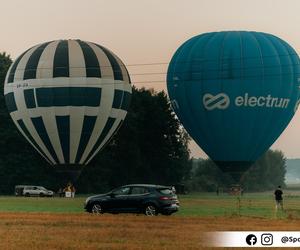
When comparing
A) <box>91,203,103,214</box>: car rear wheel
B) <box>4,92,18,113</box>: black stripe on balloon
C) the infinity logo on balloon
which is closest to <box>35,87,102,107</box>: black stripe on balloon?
<box>4,92,18,113</box>: black stripe on balloon

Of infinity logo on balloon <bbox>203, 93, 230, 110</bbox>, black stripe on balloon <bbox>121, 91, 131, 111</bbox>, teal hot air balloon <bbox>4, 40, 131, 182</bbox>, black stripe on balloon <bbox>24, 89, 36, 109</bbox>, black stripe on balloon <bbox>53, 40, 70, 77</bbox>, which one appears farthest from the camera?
black stripe on balloon <bbox>121, 91, 131, 111</bbox>

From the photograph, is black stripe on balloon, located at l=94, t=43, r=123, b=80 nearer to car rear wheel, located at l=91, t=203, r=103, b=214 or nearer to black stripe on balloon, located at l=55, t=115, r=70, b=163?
black stripe on balloon, located at l=55, t=115, r=70, b=163

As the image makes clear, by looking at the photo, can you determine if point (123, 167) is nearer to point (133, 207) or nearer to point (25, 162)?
point (25, 162)

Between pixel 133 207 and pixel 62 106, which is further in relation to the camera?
pixel 62 106

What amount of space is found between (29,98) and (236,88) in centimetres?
1893

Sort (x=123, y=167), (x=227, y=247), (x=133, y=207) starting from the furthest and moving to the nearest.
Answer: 1. (x=123, y=167)
2. (x=133, y=207)
3. (x=227, y=247)

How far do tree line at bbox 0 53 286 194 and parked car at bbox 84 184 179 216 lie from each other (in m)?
51.6

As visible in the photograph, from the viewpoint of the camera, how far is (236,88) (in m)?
78.6

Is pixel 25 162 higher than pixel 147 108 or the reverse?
the reverse

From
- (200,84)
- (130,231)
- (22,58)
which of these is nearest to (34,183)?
(22,58)

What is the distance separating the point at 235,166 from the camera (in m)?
81.2

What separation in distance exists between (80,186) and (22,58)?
2612cm

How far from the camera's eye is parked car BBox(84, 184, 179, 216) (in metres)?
45.1

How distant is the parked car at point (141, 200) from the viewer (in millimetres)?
45125
